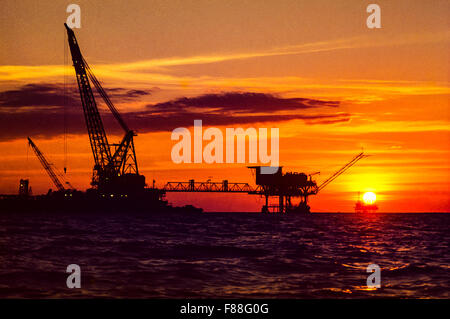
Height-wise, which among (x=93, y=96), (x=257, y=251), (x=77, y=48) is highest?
(x=77, y=48)

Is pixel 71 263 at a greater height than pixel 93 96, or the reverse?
pixel 93 96

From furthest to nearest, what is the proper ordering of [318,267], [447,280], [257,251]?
[257,251], [318,267], [447,280]

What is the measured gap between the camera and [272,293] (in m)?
24.6

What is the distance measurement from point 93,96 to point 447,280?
146123 mm

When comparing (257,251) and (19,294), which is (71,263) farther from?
(257,251)

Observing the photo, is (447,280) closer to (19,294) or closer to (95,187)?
(19,294)

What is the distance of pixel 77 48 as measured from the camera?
160125 mm
